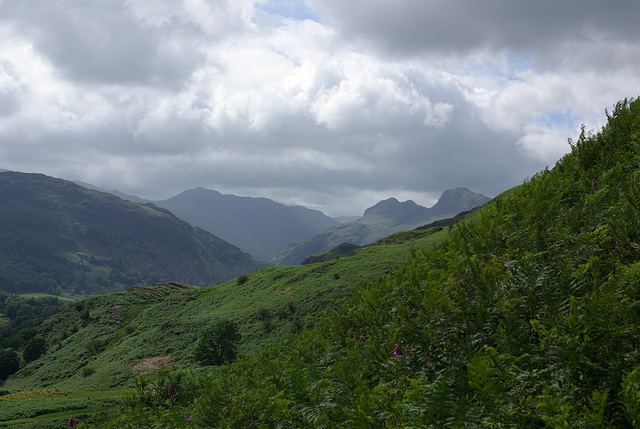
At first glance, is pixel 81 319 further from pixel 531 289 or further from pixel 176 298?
pixel 531 289

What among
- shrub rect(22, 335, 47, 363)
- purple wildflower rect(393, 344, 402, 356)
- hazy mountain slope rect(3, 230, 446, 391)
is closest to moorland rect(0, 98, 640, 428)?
purple wildflower rect(393, 344, 402, 356)

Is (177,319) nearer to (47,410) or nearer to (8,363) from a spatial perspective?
(8,363)

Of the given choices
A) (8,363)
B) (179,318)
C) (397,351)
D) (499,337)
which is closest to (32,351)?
(8,363)

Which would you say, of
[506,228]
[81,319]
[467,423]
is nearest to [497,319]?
[467,423]

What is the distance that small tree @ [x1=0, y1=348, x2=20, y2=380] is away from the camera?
79688 mm

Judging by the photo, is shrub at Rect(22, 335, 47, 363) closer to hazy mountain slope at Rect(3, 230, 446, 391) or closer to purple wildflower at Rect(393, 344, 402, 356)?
hazy mountain slope at Rect(3, 230, 446, 391)

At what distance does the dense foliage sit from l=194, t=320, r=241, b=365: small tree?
4105cm

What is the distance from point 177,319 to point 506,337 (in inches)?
3386

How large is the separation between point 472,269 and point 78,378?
242 ft

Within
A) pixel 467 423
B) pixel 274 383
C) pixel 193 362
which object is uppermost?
pixel 467 423

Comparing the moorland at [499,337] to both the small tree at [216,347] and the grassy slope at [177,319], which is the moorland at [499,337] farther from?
the small tree at [216,347]

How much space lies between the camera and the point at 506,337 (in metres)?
4.90

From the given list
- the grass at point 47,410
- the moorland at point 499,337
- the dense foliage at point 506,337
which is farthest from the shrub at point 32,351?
the dense foliage at point 506,337

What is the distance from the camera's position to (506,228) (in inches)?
344
